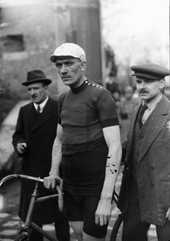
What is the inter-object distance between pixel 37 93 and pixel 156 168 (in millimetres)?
1870

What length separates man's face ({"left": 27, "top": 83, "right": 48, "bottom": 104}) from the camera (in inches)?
167

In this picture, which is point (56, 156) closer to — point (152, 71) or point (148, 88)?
point (148, 88)

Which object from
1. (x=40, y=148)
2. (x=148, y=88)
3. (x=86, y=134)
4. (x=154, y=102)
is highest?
(x=148, y=88)

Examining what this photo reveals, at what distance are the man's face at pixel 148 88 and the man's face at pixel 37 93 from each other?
1595 mm

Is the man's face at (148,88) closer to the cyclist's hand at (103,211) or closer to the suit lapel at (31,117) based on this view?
the cyclist's hand at (103,211)

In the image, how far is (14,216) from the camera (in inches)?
226

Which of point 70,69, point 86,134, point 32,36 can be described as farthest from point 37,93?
point 32,36

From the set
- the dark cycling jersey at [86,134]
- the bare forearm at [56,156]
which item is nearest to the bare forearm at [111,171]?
the dark cycling jersey at [86,134]

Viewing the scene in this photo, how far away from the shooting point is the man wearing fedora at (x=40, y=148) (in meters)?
4.13

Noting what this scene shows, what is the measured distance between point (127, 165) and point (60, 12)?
27.5 ft

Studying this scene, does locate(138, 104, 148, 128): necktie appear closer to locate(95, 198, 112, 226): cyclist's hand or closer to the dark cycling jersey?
the dark cycling jersey

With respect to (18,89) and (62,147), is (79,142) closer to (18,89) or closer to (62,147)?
(62,147)

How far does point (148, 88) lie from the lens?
292 centimetres

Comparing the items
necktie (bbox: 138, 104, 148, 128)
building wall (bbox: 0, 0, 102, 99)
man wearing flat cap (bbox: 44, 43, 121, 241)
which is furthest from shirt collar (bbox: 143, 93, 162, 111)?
building wall (bbox: 0, 0, 102, 99)
